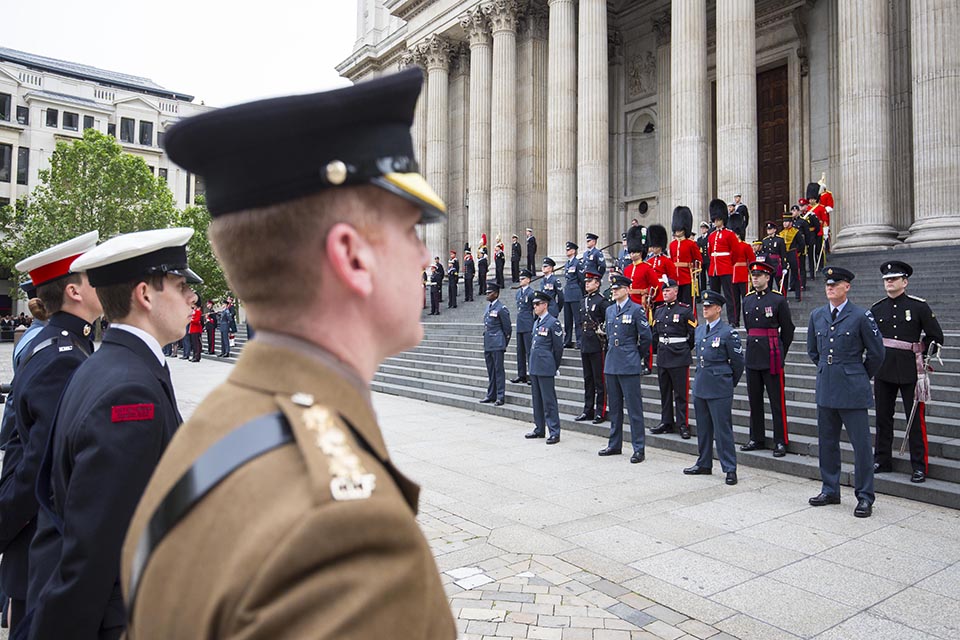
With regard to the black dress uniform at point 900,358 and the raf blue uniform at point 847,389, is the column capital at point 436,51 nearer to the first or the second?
the black dress uniform at point 900,358

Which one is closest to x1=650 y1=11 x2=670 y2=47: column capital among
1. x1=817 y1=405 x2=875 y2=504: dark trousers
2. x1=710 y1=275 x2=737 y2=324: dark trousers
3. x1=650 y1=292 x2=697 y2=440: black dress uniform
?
x1=710 y1=275 x2=737 y2=324: dark trousers

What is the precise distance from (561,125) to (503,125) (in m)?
3.44

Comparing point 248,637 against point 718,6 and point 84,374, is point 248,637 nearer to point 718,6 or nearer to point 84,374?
point 84,374

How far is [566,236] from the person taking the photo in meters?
23.5

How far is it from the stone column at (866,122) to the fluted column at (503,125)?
12.3m

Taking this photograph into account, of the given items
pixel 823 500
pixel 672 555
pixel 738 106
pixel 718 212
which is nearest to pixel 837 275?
pixel 823 500

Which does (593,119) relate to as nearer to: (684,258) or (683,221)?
(683,221)

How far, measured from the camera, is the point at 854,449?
6328 millimetres

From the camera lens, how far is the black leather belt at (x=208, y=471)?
93cm

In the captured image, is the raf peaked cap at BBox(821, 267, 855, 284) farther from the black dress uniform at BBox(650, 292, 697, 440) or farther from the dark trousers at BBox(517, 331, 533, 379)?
the dark trousers at BBox(517, 331, 533, 379)

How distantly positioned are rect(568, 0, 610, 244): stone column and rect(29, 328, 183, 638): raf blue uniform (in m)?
20.9

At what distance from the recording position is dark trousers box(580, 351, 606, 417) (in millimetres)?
10812

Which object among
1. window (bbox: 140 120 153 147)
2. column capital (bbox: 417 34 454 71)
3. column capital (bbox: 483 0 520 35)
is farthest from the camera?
window (bbox: 140 120 153 147)

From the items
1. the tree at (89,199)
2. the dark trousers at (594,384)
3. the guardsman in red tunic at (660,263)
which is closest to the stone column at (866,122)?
the guardsman in red tunic at (660,263)
